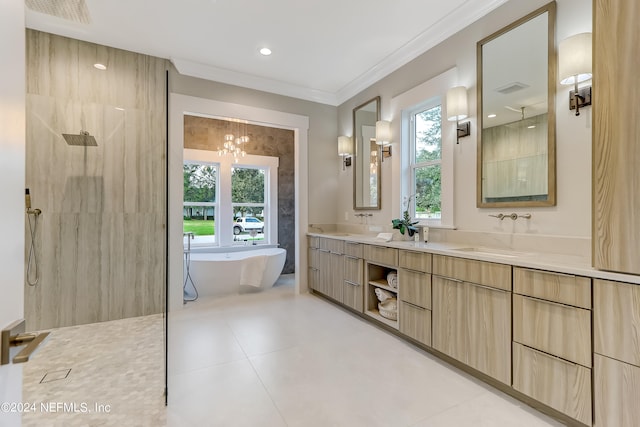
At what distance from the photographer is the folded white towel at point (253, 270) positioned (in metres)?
4.45

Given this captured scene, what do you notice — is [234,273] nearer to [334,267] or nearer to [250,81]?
[334,267]

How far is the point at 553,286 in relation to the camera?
168cm

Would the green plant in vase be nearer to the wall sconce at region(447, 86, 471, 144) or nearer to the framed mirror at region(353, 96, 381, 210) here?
the framed mirror at region(353, 96, 381, 210)

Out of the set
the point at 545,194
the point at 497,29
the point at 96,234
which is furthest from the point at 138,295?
the point at 497,29

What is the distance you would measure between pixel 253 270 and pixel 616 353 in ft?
13.0

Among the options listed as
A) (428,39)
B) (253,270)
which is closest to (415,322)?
(253,270)

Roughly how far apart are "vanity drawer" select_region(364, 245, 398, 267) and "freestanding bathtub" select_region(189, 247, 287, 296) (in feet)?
6.35

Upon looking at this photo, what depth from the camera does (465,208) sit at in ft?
9.18

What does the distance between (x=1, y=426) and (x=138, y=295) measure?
10.7 ft

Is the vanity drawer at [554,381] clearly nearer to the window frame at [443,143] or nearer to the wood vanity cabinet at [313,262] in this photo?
the window frame at [443,143]

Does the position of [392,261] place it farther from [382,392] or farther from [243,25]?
[243,25]

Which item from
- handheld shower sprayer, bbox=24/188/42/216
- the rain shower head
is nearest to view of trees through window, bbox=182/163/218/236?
the rain shower head

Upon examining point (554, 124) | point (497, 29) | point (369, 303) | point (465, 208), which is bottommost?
point (369, 303)

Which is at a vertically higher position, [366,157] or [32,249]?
[366,157]
